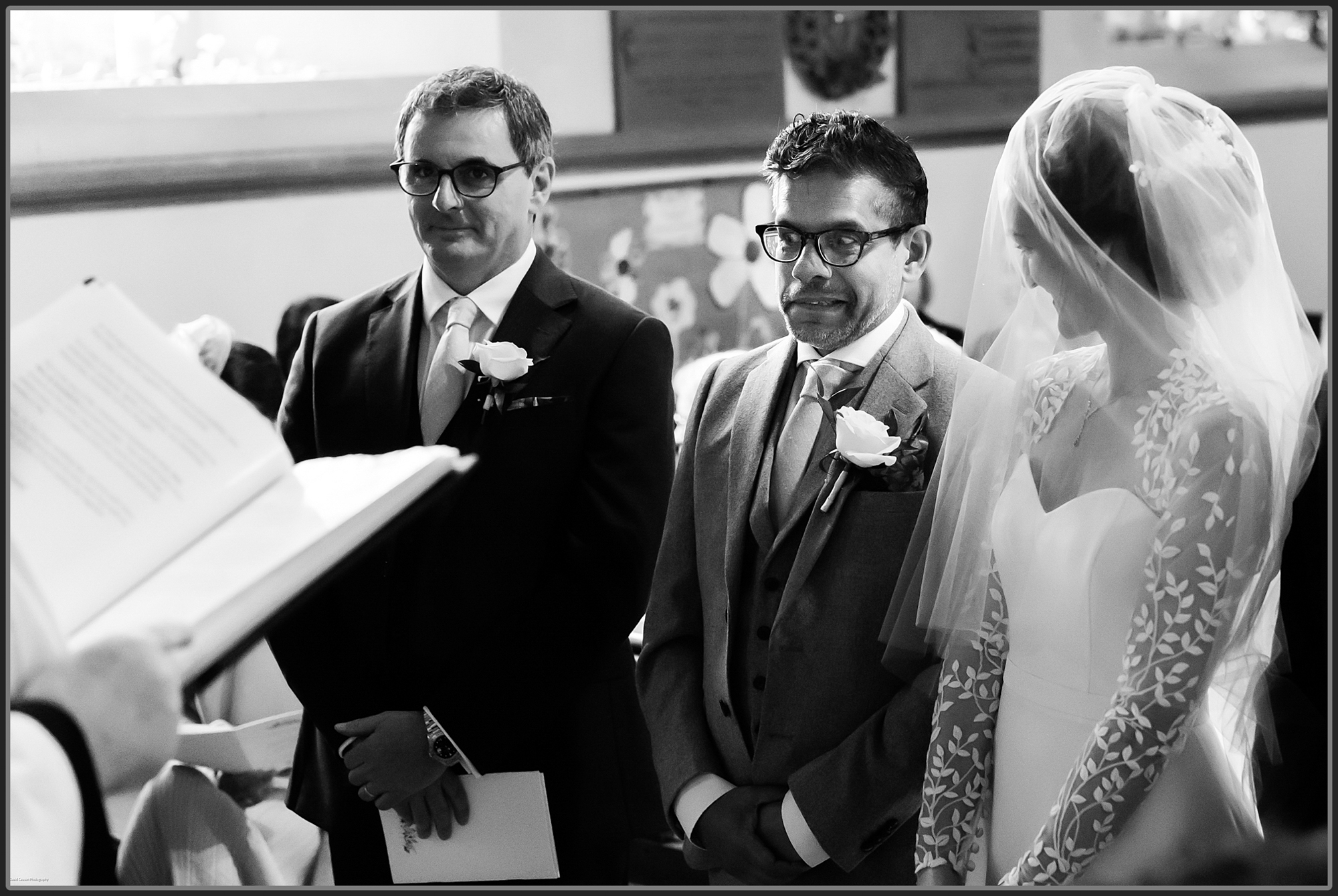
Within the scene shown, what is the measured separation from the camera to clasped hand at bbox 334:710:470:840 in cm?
196

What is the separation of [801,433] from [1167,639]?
1.96 feet

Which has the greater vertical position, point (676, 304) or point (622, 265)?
point (622, 265)

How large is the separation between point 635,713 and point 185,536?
1.11m

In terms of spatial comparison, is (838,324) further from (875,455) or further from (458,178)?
(458,178)

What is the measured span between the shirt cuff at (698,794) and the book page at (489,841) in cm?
27

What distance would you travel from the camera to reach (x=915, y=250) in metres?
1.86

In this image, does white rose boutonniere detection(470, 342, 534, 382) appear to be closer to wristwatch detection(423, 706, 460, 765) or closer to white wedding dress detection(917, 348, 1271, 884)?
wristwatch detection(423, 706, 460, 765)

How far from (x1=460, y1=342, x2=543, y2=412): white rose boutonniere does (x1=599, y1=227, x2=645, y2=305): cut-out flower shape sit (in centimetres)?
243

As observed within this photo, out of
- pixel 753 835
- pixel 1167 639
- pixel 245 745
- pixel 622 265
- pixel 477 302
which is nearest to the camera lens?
pixel 1167 639

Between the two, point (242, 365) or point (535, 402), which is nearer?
point (535, 402)

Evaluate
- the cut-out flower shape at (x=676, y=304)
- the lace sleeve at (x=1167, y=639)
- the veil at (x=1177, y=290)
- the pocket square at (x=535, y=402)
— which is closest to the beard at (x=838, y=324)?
the veil at (x=1177, y=290)

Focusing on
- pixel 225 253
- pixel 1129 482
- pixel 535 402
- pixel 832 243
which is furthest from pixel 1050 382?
pixel 225 253

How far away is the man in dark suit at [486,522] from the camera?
1969 millimetres

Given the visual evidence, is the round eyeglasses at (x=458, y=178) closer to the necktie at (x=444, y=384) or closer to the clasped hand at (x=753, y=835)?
the necktie at (x=444, y=384)
